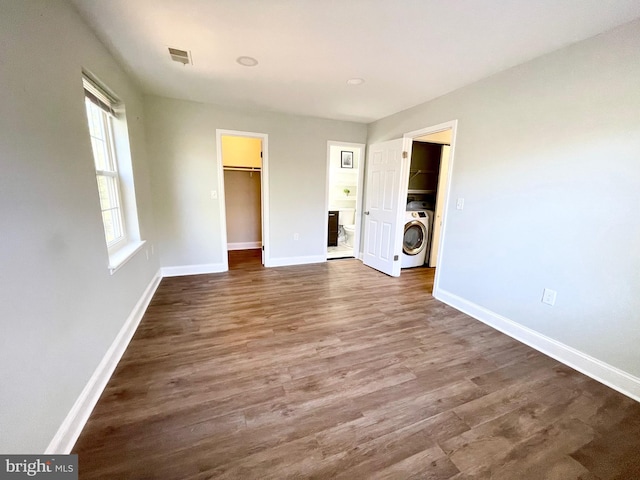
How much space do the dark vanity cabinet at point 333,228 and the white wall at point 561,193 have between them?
10.2 ft

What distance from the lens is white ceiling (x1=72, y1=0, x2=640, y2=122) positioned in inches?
62.1

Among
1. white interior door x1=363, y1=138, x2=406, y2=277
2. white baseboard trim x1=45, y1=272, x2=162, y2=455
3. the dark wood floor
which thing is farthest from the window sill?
white interior door x1=363, y1=138, x2=406, y2=277

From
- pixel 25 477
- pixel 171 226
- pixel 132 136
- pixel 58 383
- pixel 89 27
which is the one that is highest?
pixel 89 27

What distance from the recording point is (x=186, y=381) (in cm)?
175

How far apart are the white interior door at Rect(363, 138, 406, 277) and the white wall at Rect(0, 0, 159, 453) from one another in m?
3.37

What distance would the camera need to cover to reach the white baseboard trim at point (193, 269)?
149 inches

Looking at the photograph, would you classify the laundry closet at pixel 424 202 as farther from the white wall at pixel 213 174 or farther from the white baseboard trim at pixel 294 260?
the white baseboard trim at pixel 294 260

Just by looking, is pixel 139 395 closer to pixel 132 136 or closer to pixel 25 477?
pixel 25 477

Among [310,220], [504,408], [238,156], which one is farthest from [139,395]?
[238,156]

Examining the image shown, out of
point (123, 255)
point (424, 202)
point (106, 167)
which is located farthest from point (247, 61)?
point (424, 202)

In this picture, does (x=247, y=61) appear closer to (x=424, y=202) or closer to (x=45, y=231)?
(x=45, y=231)

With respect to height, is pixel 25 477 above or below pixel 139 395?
above

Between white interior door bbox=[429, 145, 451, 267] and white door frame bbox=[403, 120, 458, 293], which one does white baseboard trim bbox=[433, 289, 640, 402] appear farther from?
white interior door bbox=[429, 145, 451, 267]

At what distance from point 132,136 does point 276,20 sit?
2024 millimetres
